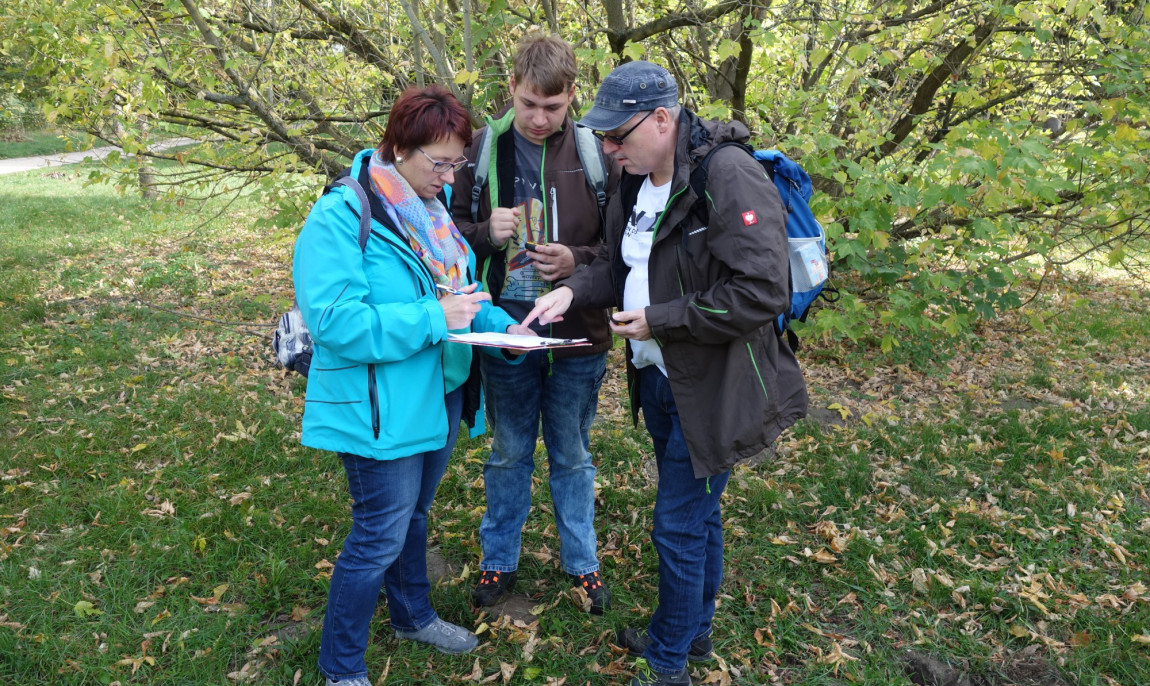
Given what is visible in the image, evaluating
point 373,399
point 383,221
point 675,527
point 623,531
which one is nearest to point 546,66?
point 383,221

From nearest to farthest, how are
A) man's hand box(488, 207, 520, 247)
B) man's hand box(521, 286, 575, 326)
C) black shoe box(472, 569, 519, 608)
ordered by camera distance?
man's hand box(521, 286, 575, 326) → man's hand box(488, 207, 520, 247) → black shoe box(472, 569, 519, 608)

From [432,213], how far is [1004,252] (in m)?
4.10

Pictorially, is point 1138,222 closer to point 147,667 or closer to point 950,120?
point 950,120

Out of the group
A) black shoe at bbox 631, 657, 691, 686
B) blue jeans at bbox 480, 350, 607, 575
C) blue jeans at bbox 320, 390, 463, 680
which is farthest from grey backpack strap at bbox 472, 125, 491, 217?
black shoe at bbox 631, 657, 691, 686

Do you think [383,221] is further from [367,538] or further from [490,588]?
[490,588]

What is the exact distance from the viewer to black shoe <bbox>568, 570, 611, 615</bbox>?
11.0 feet

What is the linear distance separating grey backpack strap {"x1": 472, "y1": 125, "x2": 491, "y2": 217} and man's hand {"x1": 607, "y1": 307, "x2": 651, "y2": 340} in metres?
0.80

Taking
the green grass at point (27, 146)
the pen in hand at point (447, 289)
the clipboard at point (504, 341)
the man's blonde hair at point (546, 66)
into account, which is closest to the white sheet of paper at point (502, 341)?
the clipboard at point (504, 341)

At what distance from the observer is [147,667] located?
9.77 ft

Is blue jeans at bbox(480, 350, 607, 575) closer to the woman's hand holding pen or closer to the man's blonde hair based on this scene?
the woman's hand holding pen

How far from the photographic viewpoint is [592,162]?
2945mm

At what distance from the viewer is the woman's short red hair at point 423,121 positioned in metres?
2.38

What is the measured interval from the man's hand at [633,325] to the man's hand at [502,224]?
0.60 meters

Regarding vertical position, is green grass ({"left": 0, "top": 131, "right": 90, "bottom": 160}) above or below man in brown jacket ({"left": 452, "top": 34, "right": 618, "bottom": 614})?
above
